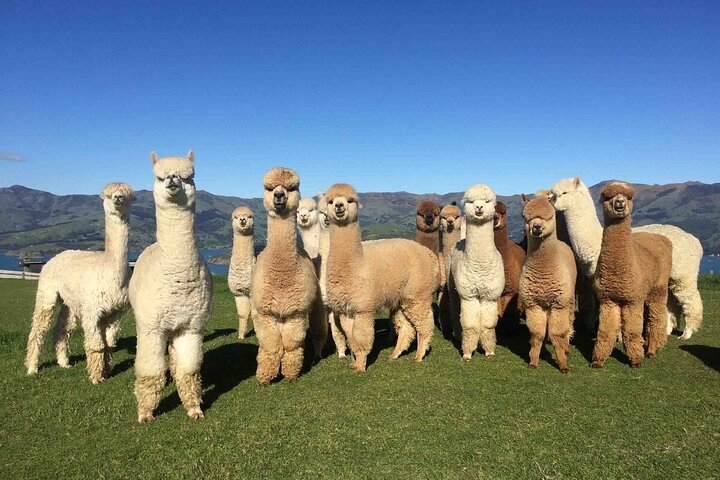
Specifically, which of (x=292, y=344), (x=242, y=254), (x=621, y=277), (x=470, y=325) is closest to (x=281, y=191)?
(x=292, y=344)

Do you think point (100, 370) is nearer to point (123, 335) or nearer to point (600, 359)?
point (123, 335)

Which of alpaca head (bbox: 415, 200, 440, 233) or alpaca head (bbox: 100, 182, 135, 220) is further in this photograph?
alpaca head (bbox: 415, 200, 440, 233)

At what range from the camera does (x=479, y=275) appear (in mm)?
6117

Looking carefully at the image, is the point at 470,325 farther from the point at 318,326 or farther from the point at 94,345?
the point at 94,345

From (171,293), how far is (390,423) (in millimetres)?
2508

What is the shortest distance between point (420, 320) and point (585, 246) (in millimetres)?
2806

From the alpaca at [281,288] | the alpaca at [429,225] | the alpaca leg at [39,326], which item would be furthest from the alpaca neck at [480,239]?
the alpaca leg at [39,326]

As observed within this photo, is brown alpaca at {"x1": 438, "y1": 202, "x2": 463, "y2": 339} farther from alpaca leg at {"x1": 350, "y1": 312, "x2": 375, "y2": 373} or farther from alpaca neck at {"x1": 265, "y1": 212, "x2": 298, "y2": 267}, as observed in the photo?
alpaca neck at {"x1": 265, "y1": 212, "x2": 298, "y2": 267}

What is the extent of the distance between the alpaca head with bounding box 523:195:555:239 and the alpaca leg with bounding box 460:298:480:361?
52.6 inches

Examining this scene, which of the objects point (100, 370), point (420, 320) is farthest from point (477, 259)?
point (100, 370)

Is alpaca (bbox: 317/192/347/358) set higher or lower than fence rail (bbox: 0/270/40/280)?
higher

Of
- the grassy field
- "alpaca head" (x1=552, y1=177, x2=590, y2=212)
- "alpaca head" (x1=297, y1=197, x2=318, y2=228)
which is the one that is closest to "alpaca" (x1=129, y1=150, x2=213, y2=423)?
the grassy field

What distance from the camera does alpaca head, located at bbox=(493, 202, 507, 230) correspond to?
7.03 m

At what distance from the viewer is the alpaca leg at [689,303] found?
7.27 metres
